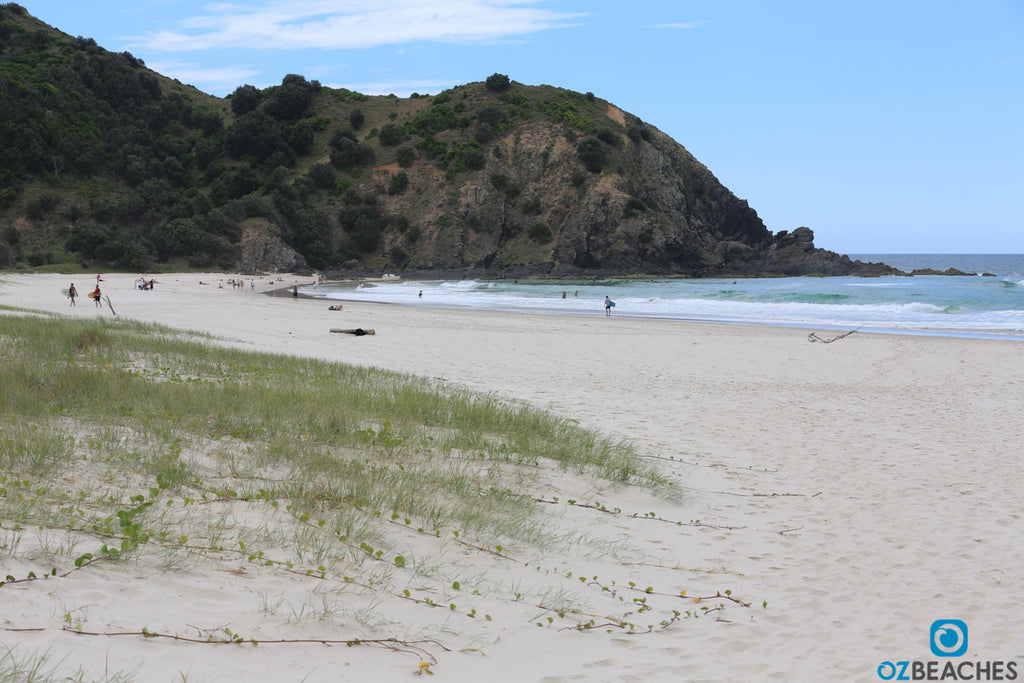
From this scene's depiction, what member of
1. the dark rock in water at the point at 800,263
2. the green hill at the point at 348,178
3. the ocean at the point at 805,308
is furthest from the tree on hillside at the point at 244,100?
the dark rock in water at the point at 800,263

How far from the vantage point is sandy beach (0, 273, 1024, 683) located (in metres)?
3.39

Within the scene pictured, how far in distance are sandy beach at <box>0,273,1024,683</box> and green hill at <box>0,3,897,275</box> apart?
7273 centimetres

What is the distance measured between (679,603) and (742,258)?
104m

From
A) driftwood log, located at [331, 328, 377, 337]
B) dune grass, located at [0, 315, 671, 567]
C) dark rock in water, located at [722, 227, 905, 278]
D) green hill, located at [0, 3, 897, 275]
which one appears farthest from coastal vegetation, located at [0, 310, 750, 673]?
dark rock in water, located at [722, 227, 905, 278]

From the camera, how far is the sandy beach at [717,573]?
3.39 meters

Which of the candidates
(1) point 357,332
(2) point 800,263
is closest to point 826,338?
(1) point 357,332

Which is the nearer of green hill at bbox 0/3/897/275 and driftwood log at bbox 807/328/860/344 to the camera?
driftwood log at bbox 807/328/860/344

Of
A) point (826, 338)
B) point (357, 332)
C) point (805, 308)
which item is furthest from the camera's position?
point (805, 308)

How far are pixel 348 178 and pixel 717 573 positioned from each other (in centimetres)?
9992

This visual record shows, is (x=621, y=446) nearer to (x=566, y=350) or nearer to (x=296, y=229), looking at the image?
(x=566, y=350)

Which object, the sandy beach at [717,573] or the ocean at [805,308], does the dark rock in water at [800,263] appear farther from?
the sandy beach at [717,573]

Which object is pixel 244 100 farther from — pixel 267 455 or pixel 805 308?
pixel 267 455

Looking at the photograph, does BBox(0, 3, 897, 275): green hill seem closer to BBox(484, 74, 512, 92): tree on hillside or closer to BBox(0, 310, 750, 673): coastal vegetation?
BBox(484, 74, 512, 92): tree on hillside

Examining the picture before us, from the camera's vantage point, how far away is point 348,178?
323 ft
